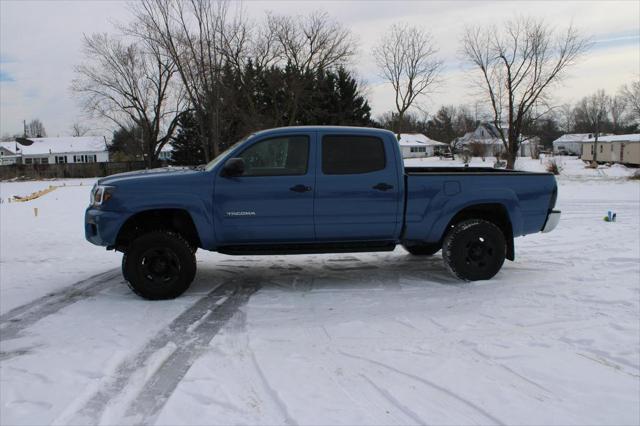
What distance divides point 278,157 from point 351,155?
88 cm

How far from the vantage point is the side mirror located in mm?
5668

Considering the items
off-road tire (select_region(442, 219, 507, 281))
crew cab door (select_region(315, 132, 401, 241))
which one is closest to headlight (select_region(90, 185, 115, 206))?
crew cab door (select_region(315, 132, 401, 241))

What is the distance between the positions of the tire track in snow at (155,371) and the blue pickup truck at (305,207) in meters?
0.79

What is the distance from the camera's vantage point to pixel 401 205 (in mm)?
6098

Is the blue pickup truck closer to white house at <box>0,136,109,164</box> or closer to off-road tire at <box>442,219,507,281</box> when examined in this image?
off-road tire at <box>442,219,507,281</box>

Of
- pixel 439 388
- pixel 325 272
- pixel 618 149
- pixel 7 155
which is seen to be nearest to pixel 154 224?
pixel 325 272

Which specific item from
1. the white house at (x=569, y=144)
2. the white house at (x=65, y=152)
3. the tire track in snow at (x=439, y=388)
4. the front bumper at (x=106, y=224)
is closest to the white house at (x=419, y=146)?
the white house at (x=569, y=144)

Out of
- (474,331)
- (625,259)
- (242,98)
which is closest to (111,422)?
(474,331)

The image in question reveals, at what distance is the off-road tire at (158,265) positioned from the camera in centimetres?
571

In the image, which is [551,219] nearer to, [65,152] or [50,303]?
[50,303]

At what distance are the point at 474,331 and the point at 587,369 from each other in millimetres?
1013

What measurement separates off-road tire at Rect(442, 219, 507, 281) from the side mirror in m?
2.66

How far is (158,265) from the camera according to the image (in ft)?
19.0

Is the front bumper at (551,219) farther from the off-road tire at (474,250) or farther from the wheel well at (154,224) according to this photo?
the wheel well at (154,224)
